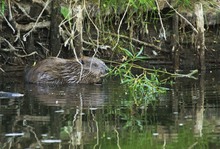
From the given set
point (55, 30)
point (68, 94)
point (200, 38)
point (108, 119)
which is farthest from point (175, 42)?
point (108, 119)

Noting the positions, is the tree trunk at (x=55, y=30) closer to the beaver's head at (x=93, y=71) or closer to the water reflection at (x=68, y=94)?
the beaver's head at (x=93, y=71)

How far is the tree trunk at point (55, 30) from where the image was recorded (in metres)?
13.5

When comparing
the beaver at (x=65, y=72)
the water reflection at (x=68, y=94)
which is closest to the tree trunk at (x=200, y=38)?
the beaver at (x=65, y=72)

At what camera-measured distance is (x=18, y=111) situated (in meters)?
8.59

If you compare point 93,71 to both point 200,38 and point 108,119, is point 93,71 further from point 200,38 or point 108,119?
point 108,119

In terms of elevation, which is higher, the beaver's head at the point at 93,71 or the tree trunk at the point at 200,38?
the tree trunk at the point at 200,38

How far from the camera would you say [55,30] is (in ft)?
45.2

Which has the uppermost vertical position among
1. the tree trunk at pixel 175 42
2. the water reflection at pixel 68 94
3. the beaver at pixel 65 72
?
the tree trunk at pixel 175 42

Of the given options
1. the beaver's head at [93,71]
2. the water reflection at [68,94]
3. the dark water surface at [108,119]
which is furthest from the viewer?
the beaver's head at [93,71]

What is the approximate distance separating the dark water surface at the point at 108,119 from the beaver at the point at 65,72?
113 centimetres

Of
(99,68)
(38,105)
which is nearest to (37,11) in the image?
(99,68)

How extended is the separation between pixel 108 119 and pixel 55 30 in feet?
19.9

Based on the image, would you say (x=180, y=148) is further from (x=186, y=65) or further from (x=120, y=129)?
(x=186, y=65)

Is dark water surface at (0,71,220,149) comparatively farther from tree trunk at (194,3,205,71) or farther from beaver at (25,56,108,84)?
tree trunk at (194,3,205,71)
